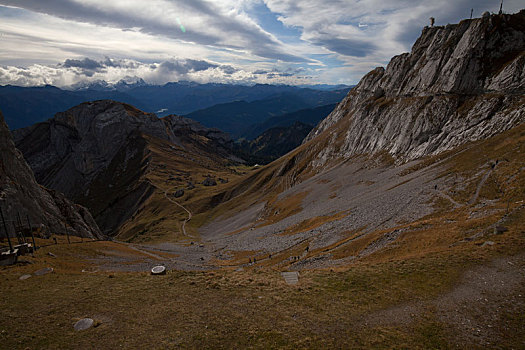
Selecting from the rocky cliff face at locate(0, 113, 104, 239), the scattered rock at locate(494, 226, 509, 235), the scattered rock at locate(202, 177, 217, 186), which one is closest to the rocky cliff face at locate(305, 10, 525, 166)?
the scattered rock at locate(494, 226, 509, 235)

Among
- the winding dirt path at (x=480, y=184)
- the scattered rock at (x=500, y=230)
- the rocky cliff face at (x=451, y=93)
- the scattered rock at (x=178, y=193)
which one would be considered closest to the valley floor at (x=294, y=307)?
the scattered rock at (x=500, y=230)

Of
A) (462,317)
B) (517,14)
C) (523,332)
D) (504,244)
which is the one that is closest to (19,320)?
(462,317)

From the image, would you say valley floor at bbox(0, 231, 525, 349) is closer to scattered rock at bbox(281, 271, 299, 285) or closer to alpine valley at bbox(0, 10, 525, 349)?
alpine valley at bbox(0, 10, 525, 349)

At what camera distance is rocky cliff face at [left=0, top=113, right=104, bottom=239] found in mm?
54797

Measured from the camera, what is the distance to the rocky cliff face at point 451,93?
223ft

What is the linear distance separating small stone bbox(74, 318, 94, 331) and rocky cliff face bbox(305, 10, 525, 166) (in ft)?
278

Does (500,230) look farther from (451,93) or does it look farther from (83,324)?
(451,93)

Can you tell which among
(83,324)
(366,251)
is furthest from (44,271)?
(366,251)

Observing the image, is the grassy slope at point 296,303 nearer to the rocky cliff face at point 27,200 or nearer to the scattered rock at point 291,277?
the scattered rock at point 291,277

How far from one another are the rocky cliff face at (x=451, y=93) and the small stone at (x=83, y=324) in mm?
84811

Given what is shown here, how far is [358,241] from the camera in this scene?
1618 inches

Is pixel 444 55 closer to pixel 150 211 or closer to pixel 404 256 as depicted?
pixel 404 256

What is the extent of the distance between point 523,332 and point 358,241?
2445 centimetres

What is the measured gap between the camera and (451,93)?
270 ft
